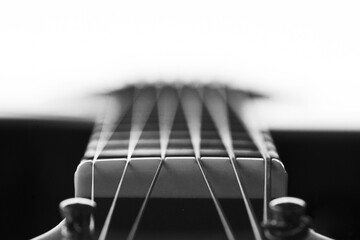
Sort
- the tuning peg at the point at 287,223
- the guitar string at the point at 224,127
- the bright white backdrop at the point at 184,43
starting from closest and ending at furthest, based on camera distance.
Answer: the tuning peg at the point at 287,223
the guitar string at the point at 224,127
the bright white backdrop at the point at 184,43

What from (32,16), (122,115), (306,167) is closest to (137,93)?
(122,115)

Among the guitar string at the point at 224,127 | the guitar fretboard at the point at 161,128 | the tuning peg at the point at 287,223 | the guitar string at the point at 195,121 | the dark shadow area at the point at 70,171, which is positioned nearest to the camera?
the tuning peg at the point at 287,223

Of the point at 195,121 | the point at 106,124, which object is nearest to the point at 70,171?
the point at 106,124

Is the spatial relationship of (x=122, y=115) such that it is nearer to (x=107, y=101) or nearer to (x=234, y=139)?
(x=107, y=101)

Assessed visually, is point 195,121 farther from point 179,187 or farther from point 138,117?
point 179,187

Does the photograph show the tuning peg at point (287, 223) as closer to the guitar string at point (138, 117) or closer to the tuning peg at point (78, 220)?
the tuning peg at point (78, 220)

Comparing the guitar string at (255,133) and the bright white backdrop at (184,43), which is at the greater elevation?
the bright white backdrop at (184,43)

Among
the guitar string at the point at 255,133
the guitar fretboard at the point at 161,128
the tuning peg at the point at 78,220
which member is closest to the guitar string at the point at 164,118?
the guitar fretboard at the point at 161,128
